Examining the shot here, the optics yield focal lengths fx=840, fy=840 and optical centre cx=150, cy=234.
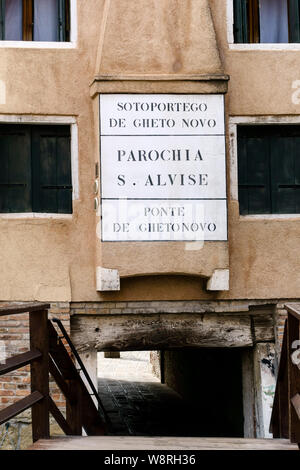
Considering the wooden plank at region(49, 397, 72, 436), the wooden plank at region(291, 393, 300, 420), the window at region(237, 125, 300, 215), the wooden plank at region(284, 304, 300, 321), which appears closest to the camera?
the wooden plank at region(284, 304, 300, 321)

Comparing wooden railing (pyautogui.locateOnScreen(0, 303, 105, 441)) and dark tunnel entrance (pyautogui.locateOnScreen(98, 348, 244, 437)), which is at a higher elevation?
wooden railing (pyautogui.locateOnScreen(0, 303, 105, 441))

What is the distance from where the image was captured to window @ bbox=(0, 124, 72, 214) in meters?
9.34

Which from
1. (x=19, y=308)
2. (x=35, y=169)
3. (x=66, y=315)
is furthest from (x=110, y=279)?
(x=19, y=308)

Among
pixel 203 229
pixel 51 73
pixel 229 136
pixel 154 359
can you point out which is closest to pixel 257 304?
pixel 203 229

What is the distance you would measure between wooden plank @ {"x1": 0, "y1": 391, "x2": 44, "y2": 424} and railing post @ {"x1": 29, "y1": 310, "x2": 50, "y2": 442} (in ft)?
0.22

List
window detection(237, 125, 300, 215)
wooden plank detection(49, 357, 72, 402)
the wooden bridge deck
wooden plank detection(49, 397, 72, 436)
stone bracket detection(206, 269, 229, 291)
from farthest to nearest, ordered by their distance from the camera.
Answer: window detection(237, 125, 300, 215), stone bracket detection(206, 269, 229, 291), wooden plank detection(49, 357, 72, 402), wooden plank detection(49, 397, 72, 436), the wooden bridge deck

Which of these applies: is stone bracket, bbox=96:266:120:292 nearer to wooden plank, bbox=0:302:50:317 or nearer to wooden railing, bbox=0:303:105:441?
wooden railing, bbox=0:303:105:441

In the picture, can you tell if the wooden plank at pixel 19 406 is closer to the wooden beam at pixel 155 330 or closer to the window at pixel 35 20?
the wooden beam at pixel 155 330

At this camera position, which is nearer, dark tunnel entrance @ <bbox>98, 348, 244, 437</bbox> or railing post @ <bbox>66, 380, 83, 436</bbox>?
railing post @ <bbox>66, 380, 83, 436</bbox>

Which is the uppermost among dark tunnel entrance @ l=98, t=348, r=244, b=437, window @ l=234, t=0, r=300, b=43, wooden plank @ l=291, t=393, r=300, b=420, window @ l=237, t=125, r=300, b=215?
window @ l=234, t=0, r=300, b=43

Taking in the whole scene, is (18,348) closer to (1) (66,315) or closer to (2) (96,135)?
(1) (66,315)

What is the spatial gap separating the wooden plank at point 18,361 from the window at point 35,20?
4541mm

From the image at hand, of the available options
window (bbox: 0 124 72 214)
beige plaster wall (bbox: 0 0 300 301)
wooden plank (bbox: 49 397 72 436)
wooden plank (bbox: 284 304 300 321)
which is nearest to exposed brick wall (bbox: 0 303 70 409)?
beige plaster wall (bbox: 0 0 300 301)

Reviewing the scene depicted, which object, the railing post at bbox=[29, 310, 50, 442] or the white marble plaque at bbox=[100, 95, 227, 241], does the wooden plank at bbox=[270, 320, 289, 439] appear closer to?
the railing post at bbox=[29, 310, 50, 442]
